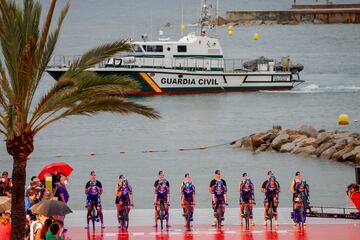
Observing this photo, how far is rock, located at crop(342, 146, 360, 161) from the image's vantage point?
5056cm

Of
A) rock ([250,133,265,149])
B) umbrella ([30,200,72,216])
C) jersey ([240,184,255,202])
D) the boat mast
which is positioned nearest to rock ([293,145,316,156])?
rock ([250,133,265,149])

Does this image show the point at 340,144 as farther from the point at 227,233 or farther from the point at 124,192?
the point at 227,233

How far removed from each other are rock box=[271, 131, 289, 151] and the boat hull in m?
29.7

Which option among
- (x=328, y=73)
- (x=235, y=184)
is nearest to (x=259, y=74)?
(x=328, y=73)

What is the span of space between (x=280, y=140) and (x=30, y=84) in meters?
36.2

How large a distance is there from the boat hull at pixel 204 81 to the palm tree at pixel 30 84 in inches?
2526

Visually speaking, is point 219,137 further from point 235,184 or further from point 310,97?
point 310,97

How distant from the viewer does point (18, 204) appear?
72.7 feet

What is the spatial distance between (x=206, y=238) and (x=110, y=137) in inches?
1762

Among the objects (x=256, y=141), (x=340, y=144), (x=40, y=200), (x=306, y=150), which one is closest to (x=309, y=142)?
(x=306, y=150)

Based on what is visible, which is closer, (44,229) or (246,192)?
(44,229)

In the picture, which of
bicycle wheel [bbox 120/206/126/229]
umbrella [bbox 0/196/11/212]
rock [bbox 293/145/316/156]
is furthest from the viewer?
rock [bbox 293/145/316/156]

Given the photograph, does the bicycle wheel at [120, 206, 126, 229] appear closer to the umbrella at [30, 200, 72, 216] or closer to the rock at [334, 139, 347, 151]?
the umbrella at [30, 200, 72, 216]

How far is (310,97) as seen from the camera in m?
97.5
